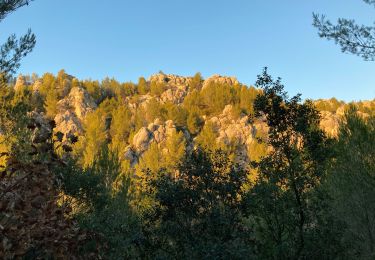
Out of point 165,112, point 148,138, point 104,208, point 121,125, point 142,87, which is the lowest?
point 104,208

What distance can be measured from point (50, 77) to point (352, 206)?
104 metres

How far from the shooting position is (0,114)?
2580cm

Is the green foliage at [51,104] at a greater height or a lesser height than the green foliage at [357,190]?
greater

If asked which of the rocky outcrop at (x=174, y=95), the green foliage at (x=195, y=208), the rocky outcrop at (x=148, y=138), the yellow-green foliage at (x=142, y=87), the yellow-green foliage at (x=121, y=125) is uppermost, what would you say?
the yellow-green foliage at (x=142, y=87)

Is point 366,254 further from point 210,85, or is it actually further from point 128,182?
point 210,85

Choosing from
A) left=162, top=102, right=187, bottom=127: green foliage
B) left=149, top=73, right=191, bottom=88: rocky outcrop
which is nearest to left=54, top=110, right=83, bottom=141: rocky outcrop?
left=162, top=102, right=187, bottom=127: green foliage

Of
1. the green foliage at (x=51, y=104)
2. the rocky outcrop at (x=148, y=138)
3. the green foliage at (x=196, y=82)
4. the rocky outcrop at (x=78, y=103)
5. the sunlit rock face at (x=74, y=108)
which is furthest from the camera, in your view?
the green foliage at (x=196, y=82)

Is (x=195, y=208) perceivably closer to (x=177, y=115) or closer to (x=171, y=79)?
(x=177, y=115)

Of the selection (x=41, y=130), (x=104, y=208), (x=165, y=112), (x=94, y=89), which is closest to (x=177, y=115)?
(x=165, y=112)

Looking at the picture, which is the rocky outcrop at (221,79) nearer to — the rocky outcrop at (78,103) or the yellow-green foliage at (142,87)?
the yellow-green foliage at (142,87)

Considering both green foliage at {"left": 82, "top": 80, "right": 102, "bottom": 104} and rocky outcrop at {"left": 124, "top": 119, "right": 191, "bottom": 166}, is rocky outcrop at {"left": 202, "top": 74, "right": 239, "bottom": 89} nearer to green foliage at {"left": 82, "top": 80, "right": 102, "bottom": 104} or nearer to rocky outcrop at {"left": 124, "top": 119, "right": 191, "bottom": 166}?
green foliage at {"left": 82, "top": 80, "right": 102, "bottom": 104}

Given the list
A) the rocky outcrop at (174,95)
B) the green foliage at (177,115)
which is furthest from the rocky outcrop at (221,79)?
the green foliage at (177,115)

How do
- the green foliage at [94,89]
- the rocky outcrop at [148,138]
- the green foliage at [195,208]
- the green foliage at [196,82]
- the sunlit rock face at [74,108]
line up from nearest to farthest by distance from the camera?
the green foliage at [195,208], the rocky outcrop at [148,138], the sunlit rock face at [74,108], the green foliage at [94,89], the green foliage at [196,82]

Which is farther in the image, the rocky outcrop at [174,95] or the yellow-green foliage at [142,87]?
the yellow-green foliage at [142,87]
